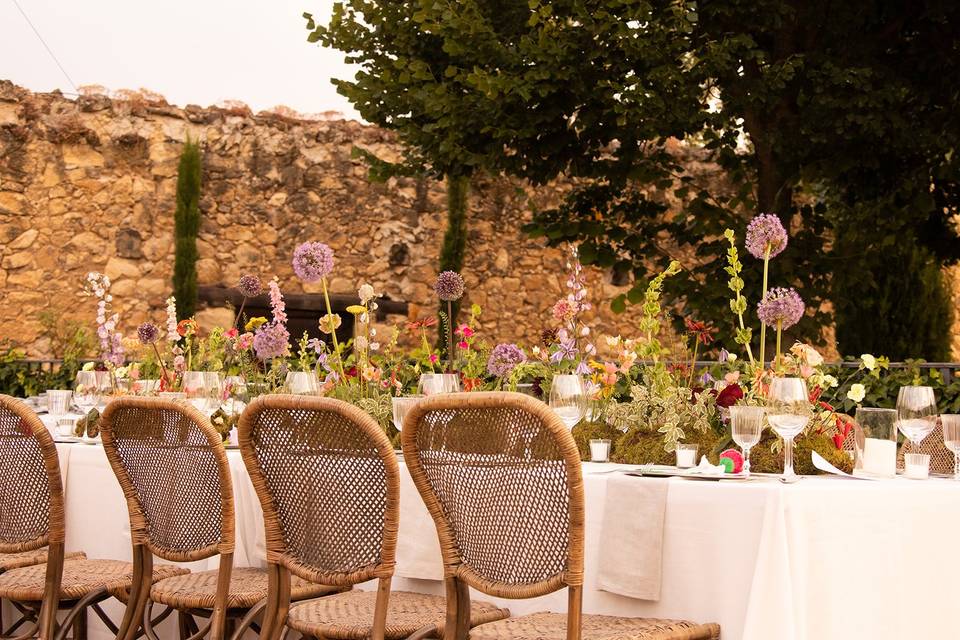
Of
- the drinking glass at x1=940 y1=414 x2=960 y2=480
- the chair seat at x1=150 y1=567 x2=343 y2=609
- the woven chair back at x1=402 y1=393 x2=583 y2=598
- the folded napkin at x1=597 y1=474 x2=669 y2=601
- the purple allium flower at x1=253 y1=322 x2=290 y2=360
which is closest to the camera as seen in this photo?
the woven chair back at x1=402 y1=393 x2=583 y2=598

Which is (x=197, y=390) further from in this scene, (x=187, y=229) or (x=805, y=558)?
(x=187, y=229)

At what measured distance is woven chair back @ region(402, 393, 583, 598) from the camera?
2.37 metres

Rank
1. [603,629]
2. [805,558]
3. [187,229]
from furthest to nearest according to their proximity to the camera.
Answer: [187,229]
[603,629]
[805,558]

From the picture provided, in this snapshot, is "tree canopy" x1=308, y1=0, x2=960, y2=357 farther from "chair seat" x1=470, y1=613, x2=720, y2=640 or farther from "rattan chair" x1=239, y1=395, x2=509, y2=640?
"chair seat" x1=470, y1=613, x2=720, y2=640

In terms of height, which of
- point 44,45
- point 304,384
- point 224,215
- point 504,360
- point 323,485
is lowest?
point 323,485

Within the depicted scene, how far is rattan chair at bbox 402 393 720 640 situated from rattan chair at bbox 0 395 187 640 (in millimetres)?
1175

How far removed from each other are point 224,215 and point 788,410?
937cm

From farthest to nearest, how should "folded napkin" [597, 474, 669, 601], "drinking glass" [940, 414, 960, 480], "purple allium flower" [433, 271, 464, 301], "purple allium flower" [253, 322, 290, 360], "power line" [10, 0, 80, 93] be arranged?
1. "power line" [10, 0, 80, 93]
2. "purple allium flower" [433, 271, 464, 301]
3. "purple allium flower" [253, 322, 290, 360]
4. "drinking glass" [940, 414, 960, 480]
5. "folded napkin" [597, 474, 669, 601]

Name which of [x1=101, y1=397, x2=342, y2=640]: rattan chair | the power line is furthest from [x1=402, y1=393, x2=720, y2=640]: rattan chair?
the power line

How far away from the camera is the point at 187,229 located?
11.2 meters

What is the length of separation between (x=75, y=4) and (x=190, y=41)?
134cm

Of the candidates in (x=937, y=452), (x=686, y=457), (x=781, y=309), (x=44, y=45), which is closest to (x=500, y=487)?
(x=686, y=457)

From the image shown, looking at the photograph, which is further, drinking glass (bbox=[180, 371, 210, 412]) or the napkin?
drinking glass (bbox=[180, 371, 210, 412])

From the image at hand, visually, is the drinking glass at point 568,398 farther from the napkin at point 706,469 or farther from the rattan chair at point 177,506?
the rattan chair at point 177,506
